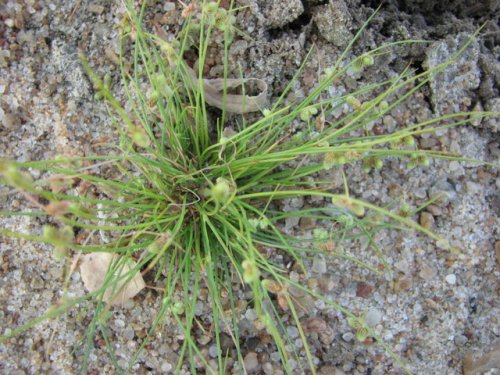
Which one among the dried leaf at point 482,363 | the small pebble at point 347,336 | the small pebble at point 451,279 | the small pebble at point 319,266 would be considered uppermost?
the small pebble at point 319,266

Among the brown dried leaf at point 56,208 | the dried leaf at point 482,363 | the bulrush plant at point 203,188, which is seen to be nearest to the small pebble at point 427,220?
the bulrush plant at point 203,188

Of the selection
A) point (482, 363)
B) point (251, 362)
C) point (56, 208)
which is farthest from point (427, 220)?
point (56, 208)

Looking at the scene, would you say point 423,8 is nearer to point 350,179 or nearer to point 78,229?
point 350,179

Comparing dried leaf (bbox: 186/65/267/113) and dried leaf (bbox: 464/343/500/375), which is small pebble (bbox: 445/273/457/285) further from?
dried leaf (bbox: 186/65/267/113)

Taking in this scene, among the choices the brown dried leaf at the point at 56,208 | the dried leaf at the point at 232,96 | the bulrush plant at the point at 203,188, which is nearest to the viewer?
the brown dried leaf at the point at 56,208

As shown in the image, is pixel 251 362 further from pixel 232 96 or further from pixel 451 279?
pixel 232 96

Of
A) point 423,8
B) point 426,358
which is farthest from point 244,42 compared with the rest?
point 426,358

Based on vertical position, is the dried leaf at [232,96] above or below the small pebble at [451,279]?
above

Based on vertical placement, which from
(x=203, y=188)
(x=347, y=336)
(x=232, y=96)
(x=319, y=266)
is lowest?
(x=347, y=336)

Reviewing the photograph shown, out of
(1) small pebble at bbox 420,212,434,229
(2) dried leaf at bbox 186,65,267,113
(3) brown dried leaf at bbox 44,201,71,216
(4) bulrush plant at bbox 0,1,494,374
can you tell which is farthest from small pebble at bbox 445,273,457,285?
(3) brown dried leaf at bbox 44,201,71,216

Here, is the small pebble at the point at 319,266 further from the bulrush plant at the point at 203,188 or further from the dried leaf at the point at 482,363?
Result: the dried leaf at the point at 482,363

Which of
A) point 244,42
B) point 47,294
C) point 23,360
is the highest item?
point 244,42
